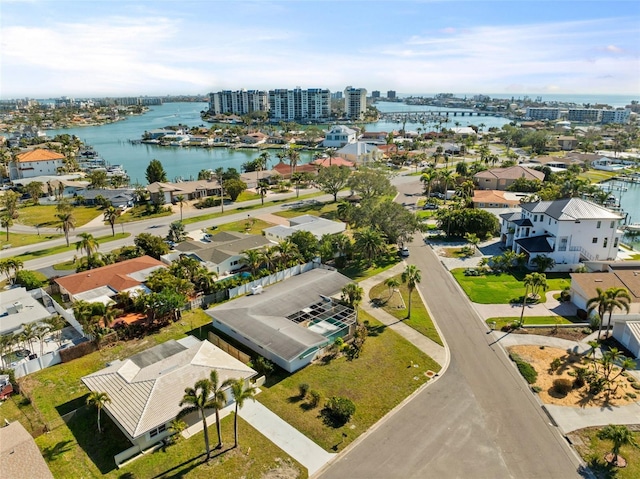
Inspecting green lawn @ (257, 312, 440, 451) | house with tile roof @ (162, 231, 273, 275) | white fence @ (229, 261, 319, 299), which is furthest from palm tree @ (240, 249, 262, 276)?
green lawn @ (257, 312, 440, 451)

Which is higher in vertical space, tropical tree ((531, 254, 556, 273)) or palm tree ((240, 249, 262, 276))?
palm tree ((240, 249, 262, 276))

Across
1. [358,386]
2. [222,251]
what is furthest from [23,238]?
[358,386]

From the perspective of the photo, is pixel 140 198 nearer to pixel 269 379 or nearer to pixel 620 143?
pixel 269 379

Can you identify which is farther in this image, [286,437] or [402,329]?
[402,329]

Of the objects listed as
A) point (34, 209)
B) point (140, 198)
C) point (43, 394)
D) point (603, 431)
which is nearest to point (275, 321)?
point (43, 394)

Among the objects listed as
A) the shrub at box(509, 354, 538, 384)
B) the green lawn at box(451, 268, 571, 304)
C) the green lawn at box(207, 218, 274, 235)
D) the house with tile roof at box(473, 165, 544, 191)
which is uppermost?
the house with tile roof at box(473, 165, 544, 191)

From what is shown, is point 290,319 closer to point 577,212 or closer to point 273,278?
point 273,278

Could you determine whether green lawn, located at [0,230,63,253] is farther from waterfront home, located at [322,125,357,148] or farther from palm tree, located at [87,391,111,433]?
waterfront home, located at [322,125,357,148]
